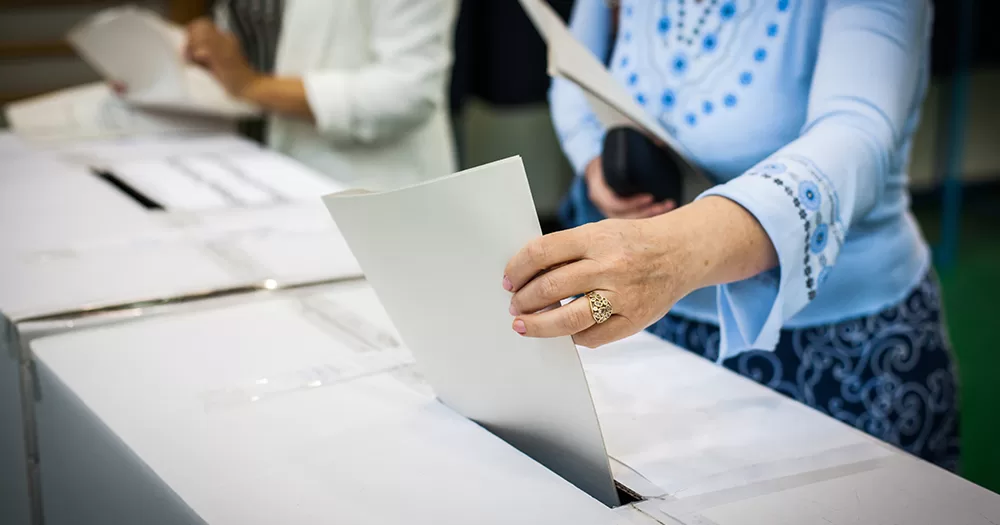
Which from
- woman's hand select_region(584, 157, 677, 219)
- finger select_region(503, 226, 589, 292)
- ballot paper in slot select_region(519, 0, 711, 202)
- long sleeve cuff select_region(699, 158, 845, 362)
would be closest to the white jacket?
woman's hand select_region(584, 157, 677, 219)

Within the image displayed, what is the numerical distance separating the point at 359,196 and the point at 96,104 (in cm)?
166

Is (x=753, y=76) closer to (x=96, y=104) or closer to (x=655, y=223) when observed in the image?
(x=655, y=223)

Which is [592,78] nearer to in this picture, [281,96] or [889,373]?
[889,373]

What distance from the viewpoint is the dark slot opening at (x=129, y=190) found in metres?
1.54

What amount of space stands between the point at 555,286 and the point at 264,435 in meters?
0.27

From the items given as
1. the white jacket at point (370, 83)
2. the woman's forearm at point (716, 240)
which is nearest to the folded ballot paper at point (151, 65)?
the white jacket at point (370, 83)

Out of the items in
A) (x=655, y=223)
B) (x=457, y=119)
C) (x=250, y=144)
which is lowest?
(x=457, y=119)

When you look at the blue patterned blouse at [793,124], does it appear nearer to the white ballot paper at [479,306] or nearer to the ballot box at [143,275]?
the white ballot paper at [479,306]

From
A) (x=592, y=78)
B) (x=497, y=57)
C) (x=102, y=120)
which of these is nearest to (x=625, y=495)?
(x=592, y=78)

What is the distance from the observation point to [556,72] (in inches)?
34.0

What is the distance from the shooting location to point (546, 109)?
3986 millimetres

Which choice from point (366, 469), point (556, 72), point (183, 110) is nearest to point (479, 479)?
point (366, 469)

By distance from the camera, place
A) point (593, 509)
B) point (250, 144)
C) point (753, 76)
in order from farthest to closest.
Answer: point (250, 144)
point (753, 76)
point (593, 509)

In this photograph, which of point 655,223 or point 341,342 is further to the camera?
point 341,342
